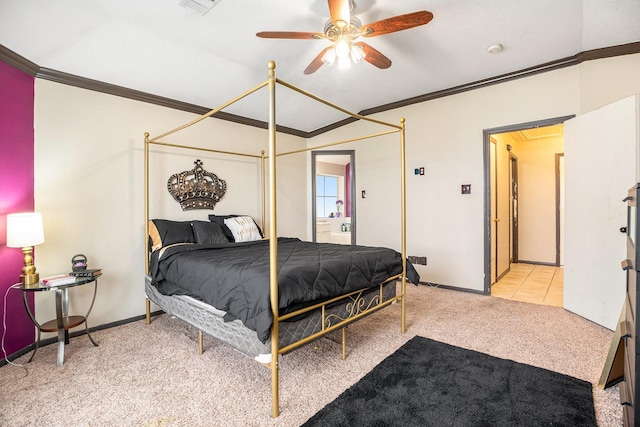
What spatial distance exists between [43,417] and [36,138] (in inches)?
87.9

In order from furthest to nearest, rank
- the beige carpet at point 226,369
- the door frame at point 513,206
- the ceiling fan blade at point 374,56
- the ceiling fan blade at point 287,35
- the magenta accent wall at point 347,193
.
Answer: the magenta accent wall at point 347,193 → the door frame at point 513,206 → the ceiling fan blade at point 374,56 → the ceiling fan blade at point 287,35 → the beige carpet at point 226,369

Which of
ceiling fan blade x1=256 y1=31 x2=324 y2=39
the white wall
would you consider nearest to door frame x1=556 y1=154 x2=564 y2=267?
ceiling fan blade x1=256 y1=31 x2=324 y2=39

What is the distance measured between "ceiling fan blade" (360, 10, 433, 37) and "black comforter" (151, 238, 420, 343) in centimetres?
173

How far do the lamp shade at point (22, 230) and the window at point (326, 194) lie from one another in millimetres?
6229

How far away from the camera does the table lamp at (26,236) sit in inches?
87.2

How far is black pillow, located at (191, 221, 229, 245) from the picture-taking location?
3.39 meters

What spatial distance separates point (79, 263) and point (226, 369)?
1.77 m

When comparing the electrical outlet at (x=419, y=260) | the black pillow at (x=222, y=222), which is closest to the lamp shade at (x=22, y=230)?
the black pillow at (x=222, y=222)

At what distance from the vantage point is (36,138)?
2.64 metres

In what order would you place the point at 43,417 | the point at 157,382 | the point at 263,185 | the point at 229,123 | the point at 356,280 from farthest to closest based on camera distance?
the point at 263,185
the point at 229,123
the point at 356,280
the point at 157,382
the point at 43,417

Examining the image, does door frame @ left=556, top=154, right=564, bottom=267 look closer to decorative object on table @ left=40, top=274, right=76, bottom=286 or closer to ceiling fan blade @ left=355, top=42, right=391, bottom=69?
ceiling fan blade @ left=355, top=42, right=391, bottom=69

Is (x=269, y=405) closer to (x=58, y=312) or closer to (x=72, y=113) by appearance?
(x=58, y=312)

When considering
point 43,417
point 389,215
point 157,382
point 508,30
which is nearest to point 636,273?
point 508,30

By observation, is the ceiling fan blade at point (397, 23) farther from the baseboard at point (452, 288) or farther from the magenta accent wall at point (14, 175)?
the baseboard at point (452, 288)
